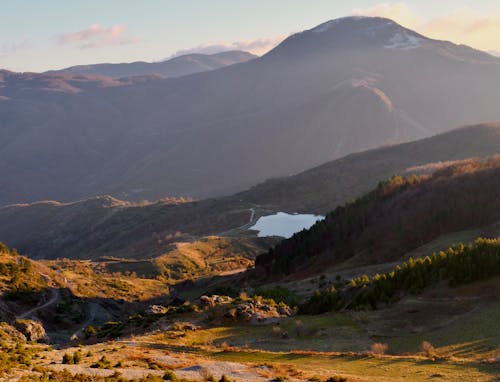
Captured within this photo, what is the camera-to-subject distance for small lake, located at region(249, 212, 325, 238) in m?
109

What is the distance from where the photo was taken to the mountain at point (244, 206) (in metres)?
128

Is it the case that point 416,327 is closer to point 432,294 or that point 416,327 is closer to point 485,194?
point 432,294

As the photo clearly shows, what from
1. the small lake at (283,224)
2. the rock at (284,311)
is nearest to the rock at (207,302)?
the rock at (284,311)

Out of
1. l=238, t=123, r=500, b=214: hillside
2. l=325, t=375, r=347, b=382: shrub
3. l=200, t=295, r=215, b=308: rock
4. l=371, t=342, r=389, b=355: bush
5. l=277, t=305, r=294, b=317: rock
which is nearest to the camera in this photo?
l=325, t=375, r=347, b=382: shrub

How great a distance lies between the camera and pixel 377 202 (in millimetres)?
63750

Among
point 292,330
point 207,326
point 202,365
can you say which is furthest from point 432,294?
point 202,365

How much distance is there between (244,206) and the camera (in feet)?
462

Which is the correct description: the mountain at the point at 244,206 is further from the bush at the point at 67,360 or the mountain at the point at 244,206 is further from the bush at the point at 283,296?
the bush at the point at 67,360

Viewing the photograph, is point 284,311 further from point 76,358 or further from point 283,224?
point 283,224

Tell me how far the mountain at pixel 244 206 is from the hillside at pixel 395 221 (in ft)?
153

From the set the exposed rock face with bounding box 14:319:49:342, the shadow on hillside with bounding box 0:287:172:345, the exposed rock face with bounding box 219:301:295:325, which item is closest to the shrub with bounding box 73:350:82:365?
the exposed rock face with bounding box 219:301:295:325

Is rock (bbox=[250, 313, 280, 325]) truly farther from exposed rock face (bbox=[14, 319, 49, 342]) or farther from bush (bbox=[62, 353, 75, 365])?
exposed rock face (bbox=[14, 319, 49, 342])

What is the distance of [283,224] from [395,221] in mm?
60719

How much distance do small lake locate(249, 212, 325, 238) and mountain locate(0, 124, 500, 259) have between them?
3392mm
